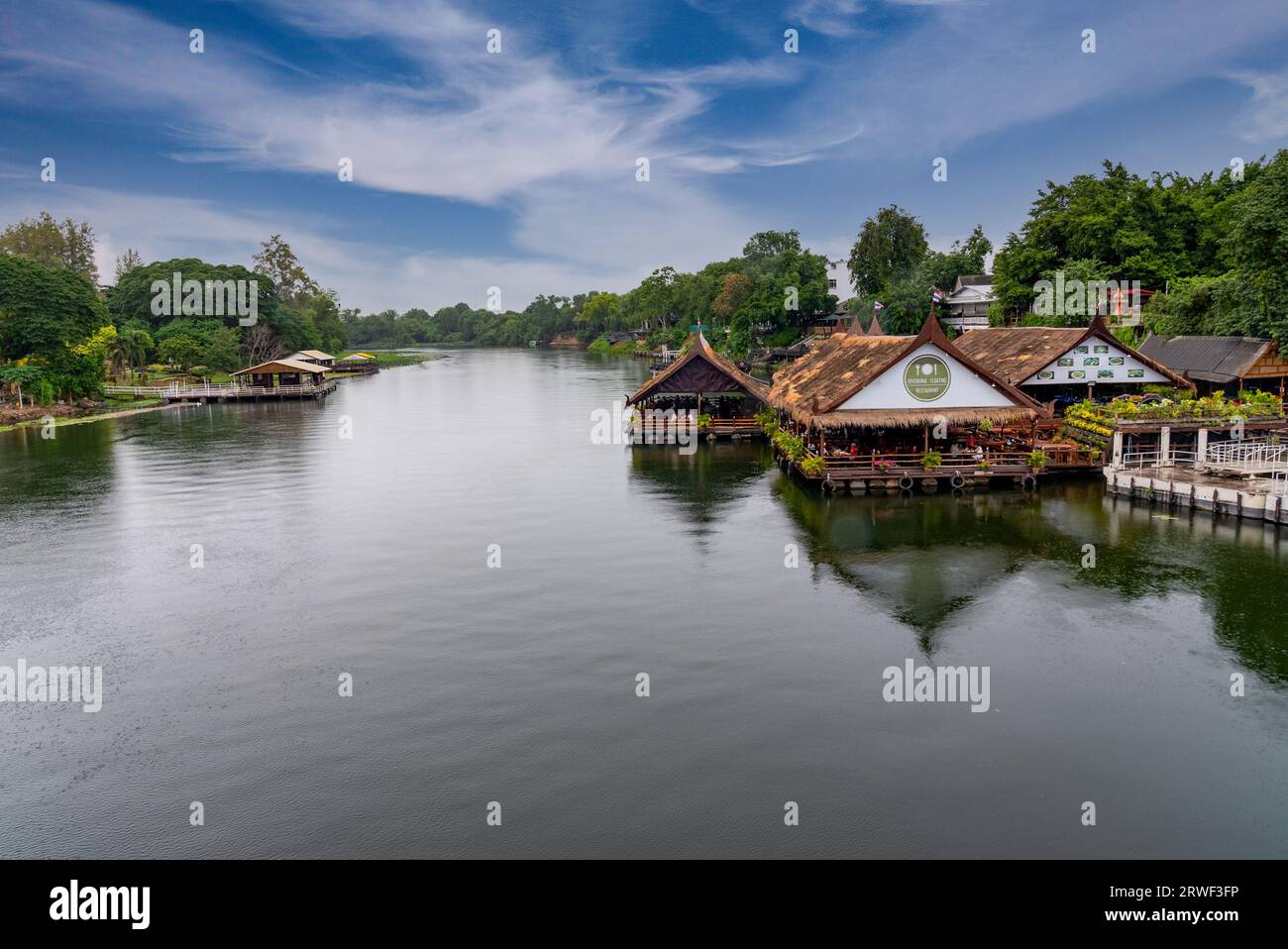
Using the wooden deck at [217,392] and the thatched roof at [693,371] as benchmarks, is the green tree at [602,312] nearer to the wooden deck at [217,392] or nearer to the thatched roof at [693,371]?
the wooden deck at [217,392]

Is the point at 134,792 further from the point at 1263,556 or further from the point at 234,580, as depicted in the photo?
the point at 1263,556

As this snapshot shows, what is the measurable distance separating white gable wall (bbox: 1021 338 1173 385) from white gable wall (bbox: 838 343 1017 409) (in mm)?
7195

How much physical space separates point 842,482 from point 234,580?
747 inches

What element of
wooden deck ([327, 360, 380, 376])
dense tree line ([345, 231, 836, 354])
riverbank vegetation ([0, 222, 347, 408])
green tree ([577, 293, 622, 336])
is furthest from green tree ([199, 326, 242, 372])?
green tree ([577, 293, 622, 336])

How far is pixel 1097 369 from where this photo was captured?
37.2 m

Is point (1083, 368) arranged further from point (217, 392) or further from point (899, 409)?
point (217, 392)

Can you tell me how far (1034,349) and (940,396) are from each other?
982 centimetres

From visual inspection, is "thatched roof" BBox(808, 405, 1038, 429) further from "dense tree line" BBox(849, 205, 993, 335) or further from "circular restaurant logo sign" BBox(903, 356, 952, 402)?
"dense tree line" BBox(849, 205, 993, 335)

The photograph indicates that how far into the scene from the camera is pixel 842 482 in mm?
31531

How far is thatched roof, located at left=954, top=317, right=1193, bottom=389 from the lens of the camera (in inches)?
1441

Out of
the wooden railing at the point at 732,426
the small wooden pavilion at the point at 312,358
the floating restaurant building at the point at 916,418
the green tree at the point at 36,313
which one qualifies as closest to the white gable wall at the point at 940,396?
the floating restaurant building at the point at 916,418

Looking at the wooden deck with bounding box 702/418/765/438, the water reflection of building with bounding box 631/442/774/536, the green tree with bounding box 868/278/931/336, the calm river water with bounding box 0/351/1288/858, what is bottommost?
the calm river water with bounding box 0/351/1288/858

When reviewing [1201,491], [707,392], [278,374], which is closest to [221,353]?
[278,374]
